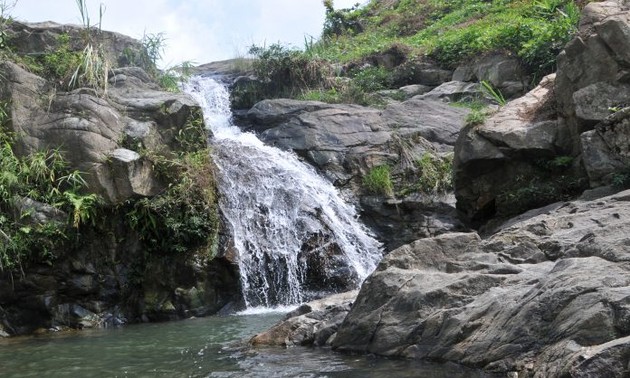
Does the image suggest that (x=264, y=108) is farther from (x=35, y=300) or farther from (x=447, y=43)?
(x=35, y=300)

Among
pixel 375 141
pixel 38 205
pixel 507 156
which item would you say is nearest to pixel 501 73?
pixel 375 141

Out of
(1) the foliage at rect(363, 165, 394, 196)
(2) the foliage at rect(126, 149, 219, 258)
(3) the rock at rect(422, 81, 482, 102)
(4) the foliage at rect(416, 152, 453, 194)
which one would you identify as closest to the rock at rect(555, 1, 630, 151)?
(4) the foliage at rect(416, 152, 453, 194)

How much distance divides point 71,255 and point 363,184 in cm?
591

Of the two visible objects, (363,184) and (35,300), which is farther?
(363,184)

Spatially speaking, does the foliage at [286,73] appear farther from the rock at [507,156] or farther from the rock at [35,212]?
the rock at [35,212]

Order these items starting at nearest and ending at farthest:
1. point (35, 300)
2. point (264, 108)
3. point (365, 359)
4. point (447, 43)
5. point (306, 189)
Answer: point (365, 359)
point (35, 300)
point (306, 189)
point (264, 108)
point (447, 43)

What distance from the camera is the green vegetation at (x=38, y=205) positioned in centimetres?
1017

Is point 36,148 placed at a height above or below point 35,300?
above

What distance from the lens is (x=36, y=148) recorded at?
37.3ft

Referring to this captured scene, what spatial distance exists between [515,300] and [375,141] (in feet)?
32.4

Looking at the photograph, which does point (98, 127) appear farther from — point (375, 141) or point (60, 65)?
point (375, 141)

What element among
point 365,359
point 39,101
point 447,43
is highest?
point 447,43

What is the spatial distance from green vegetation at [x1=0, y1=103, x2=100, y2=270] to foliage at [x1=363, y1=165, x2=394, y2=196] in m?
5.41

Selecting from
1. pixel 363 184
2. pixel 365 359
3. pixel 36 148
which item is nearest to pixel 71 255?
pixel 36 148
